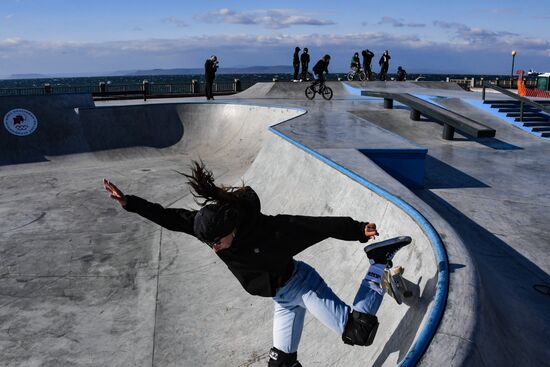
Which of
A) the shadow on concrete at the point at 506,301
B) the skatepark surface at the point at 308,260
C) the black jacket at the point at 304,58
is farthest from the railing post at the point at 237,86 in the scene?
the shadow on concrete at the point at 506,301

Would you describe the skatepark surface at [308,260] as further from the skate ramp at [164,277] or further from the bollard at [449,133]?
the bollard at [449,133]

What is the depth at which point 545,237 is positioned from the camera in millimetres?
5648

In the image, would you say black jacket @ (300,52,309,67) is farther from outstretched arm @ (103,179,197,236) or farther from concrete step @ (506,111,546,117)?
outstretched arm @ (103,179,197,236)

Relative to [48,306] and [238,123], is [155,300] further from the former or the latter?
[238,123]

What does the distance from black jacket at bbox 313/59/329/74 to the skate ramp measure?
8.56 m

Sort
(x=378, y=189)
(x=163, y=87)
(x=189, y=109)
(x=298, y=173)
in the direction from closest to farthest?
(x=378, y=189) < (x=298, y=173) < (x=189, y=109) < (x=163, y=87)

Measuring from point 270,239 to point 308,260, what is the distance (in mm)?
3066

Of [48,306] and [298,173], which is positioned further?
[298,173]

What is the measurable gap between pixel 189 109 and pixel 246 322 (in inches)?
535

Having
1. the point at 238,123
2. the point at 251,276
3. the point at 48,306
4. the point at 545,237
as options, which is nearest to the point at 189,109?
the point at 238,123

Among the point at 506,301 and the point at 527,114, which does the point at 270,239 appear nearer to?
the point at 506,301

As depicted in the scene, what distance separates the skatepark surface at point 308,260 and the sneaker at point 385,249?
0.45 m

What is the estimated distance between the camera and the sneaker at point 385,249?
10.2ft

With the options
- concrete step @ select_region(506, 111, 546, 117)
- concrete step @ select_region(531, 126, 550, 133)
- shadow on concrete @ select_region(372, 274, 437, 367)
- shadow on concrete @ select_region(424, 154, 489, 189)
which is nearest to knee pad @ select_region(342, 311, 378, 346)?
shadow on concrete @ select_region(372, 274, 437, 367)
